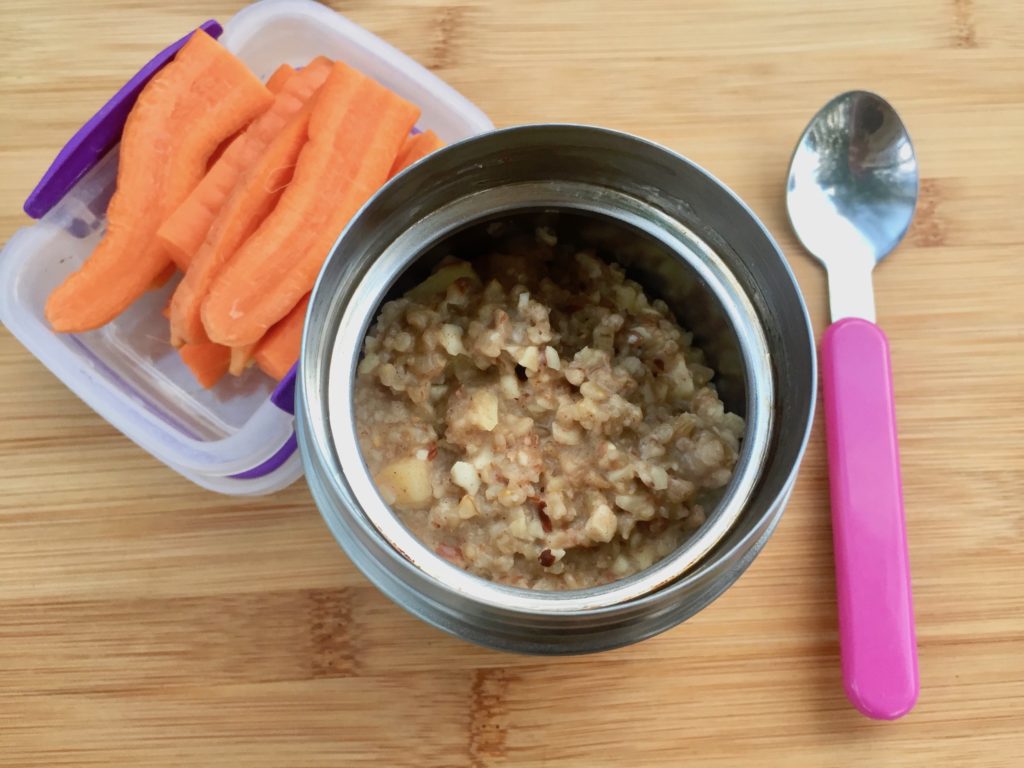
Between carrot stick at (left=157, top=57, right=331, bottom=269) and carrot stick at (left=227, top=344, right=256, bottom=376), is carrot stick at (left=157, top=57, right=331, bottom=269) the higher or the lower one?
the higher one

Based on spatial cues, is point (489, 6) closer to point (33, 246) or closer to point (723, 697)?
point (33, 246)

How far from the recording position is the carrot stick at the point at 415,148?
1.18 meters

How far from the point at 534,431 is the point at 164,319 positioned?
61 cm

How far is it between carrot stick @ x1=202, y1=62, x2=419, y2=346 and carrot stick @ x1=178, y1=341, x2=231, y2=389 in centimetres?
10

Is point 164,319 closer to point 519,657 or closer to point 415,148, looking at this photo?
point 415,148

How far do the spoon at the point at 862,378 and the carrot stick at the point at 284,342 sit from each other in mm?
666

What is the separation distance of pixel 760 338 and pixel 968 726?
60cm

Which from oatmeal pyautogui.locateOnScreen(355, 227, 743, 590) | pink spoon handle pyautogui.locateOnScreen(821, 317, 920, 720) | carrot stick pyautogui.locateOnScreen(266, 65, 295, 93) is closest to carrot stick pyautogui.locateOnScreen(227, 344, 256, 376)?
oatmeal pyautogui.locateOnScreen(355, 227, 743, 590)

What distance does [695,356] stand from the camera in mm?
1047

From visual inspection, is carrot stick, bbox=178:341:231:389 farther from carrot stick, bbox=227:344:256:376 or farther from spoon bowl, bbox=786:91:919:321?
spoon bowl, bbox=786:91:919:321

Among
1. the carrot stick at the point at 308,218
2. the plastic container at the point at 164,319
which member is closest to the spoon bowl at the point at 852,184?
the plastic container at the point at 164,319

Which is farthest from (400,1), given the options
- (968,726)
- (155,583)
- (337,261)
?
(968,726)

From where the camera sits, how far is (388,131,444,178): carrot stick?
1.18 metres

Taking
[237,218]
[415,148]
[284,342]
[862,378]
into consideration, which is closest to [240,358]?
[284,342]
